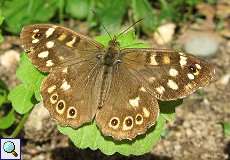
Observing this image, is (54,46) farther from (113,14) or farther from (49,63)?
(113,14)

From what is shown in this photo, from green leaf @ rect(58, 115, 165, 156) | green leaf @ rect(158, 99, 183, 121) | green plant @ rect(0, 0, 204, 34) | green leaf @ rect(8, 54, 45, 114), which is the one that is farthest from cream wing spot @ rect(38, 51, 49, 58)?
green plant @ rect(0, 0, 204, 34)

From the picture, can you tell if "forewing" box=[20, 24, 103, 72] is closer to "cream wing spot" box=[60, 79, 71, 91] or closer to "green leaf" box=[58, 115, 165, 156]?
"cream wing spot" box=[60, 79, 71, 91]

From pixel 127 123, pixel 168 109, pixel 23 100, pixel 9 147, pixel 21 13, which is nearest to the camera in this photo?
pixel 127 123

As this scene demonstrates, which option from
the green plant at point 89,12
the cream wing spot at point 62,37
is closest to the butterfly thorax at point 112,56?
the cream wing spot at point 62,37

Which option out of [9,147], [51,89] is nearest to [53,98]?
[51,89]

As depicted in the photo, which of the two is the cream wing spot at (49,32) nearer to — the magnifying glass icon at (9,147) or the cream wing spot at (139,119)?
the cream wing spot at (139,119)

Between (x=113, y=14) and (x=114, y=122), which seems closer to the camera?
(x=114, y=122)
